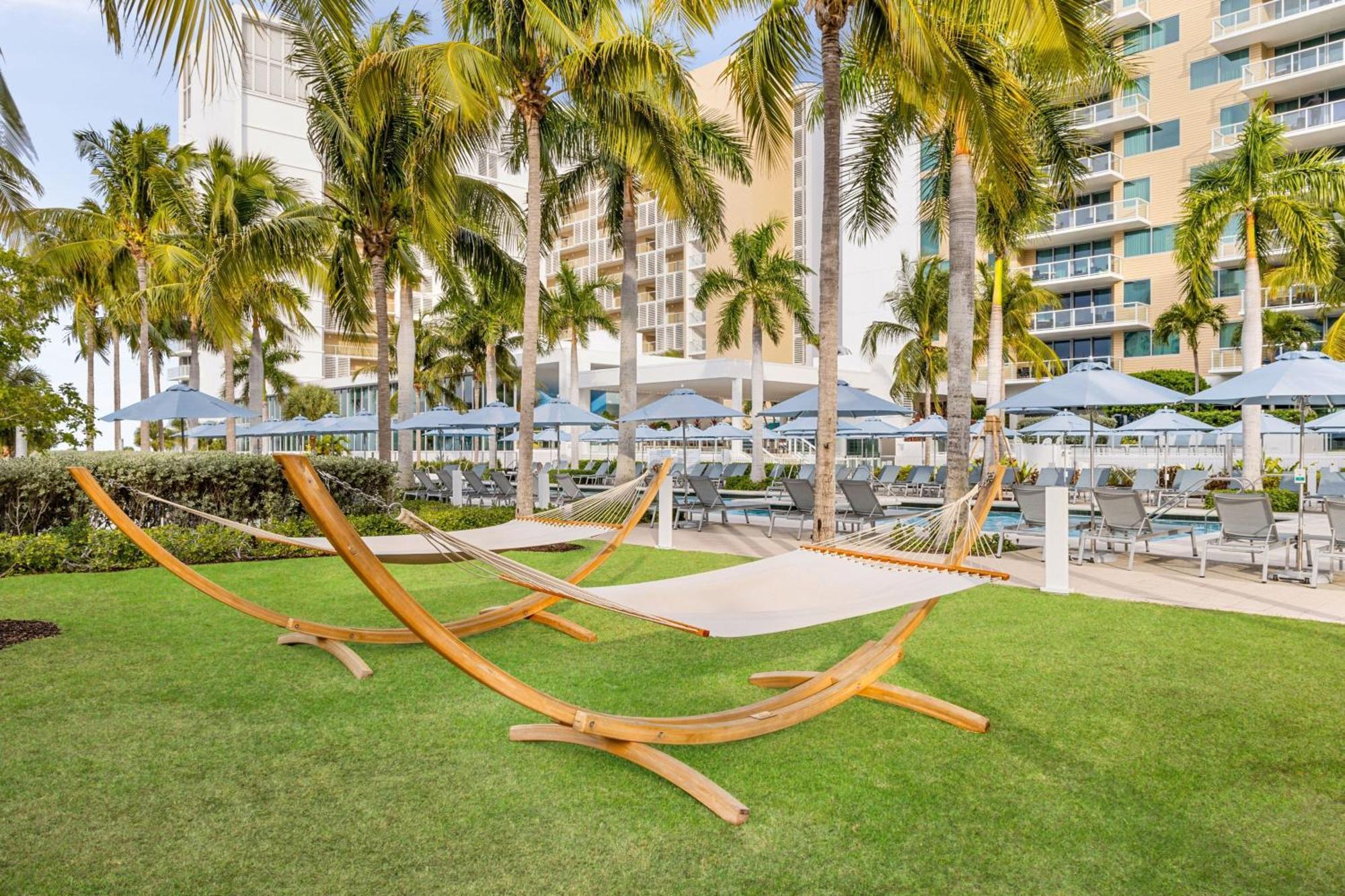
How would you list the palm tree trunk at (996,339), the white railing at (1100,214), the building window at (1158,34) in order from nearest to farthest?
the palm tree trunk at (996,339)
the building window at (1158,34)
the white railing at (1100,214)

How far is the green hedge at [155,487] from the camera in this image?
369 inches

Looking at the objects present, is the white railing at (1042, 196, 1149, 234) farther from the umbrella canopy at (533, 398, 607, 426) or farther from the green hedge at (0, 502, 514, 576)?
the green hedge at (0, 502, 514, 576)

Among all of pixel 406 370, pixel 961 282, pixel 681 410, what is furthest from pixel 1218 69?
pixel 406 370

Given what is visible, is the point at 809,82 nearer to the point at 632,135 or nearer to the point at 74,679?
the point at 632,135

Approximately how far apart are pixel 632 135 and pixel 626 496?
7.32 meters

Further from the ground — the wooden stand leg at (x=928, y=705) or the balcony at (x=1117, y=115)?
the balcony at (x=1117, y=115)

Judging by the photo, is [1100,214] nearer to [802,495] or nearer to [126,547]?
[802,495]

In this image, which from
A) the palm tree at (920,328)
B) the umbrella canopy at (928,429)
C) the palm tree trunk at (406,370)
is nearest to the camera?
the palm tree trunk at (406,370)

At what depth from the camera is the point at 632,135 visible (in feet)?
39.4

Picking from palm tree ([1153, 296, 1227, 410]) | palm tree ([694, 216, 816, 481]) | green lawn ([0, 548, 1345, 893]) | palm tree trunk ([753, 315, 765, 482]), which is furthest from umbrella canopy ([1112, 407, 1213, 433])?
green lawn ([0, 548, 1345, 893])

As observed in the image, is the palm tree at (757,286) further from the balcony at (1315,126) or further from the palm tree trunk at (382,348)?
the balcony at (1315,126)

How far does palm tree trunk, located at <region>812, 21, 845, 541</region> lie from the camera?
30.5 feet

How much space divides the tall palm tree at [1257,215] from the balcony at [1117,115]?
1836 cm

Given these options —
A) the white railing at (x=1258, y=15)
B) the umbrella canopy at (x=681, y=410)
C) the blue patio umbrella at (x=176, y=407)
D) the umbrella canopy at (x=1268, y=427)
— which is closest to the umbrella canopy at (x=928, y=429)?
the umbrella canopy at (x=1268, y=427)
